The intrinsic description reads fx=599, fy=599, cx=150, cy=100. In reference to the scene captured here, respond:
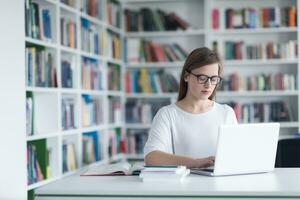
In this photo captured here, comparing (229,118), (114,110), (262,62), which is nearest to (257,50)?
(262,62)

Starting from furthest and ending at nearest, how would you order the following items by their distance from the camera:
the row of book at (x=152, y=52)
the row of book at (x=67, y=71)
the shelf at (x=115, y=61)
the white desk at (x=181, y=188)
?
the row of book at (x=152, y=52), the shelf at (x=115, y=61), the row of book at (x=67, y=71), the white desk at (x=181, y=188)

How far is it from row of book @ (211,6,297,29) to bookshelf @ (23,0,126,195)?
1.05m

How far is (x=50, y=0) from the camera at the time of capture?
4.42m

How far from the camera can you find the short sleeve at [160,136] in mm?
3055

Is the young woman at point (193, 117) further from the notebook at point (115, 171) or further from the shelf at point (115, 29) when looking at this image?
the shelf at point (115, 29)

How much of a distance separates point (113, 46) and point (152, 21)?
1.94ft

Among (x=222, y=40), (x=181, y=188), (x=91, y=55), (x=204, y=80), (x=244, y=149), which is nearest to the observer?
(x=181, y=188)

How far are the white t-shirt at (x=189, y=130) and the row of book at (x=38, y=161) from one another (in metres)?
1.33

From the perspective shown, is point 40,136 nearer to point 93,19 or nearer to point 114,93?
Result: point 93,19

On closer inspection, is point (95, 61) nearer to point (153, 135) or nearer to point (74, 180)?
point (153, 135)

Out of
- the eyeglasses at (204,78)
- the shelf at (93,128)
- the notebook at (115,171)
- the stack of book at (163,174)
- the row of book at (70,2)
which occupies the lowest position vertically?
the notebook at (115,171)

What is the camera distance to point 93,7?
18.1ft

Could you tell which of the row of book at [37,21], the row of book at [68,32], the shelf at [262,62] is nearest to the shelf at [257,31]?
the shelf at [262,62]

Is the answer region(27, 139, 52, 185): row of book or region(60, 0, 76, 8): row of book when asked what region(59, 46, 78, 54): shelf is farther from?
region(27, 139, 52, 185): row of book
